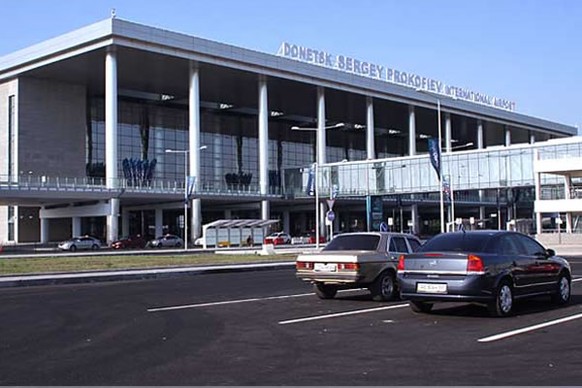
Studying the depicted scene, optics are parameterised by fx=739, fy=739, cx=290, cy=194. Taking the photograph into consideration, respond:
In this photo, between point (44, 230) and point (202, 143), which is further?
point (202, 143)

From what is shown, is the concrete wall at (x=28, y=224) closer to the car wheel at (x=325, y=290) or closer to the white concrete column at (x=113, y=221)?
the white concrete column at (x=113, y=221)

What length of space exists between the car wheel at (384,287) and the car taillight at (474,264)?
4.00 m

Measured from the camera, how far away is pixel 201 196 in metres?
78.9

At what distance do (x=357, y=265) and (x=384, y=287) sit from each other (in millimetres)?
979

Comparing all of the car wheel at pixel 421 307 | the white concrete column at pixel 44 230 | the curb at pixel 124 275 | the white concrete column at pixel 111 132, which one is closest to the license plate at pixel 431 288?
the car wheel at pixel 421 307

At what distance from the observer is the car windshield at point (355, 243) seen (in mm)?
17703

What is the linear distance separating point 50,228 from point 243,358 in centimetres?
Result: 7708

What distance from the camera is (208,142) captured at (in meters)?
101

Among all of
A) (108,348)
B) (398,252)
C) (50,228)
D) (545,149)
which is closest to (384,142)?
(545,149)

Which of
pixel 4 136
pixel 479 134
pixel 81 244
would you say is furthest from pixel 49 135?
pixel 479 134

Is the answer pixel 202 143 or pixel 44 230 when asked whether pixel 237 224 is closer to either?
pixel 44 230

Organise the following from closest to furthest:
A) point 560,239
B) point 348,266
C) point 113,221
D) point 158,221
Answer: point 348,266, point 560,239, point 113,221, point 158,221

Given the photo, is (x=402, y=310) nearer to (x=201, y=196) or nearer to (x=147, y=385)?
(x=147, y=385)

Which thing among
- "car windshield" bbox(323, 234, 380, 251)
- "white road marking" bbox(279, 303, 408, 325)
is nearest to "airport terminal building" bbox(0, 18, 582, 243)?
"car windshield" bbox(323, 234, 380, 251)
